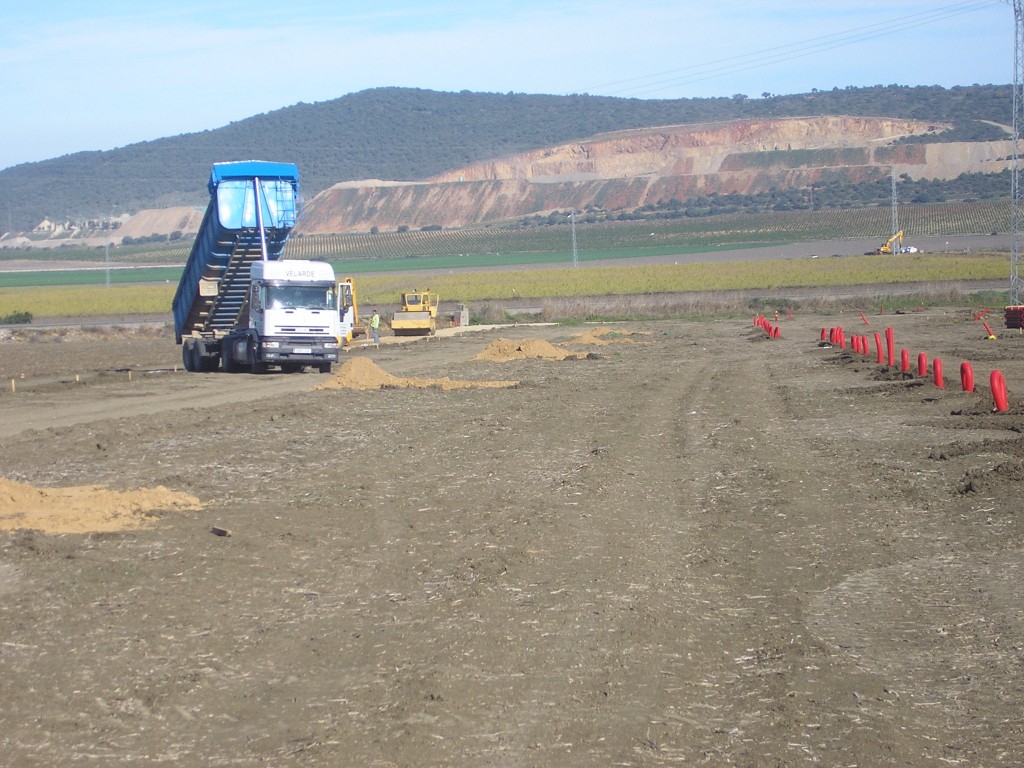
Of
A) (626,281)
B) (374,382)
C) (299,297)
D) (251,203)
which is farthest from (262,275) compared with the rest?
(626,281)

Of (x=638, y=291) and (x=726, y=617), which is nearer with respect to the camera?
(x=726, y=617)

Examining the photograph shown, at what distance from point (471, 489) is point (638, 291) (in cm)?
6189

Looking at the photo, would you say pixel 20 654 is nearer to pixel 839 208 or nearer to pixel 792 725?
pixel 792 725

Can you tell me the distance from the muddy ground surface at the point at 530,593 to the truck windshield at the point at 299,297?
415 inches

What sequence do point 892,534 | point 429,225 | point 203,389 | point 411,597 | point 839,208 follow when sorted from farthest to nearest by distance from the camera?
point 429,225 → point 839,208 → point 203,389 → point 892,534 → point 411,597

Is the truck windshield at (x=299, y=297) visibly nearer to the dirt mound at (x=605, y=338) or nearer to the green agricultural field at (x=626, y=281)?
the dirt mound at (x=605, y=338)

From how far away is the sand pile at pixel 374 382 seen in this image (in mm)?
25469

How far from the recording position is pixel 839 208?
162m

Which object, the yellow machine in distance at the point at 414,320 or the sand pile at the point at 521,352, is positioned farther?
the yellow machine in distance at the point at 414,320

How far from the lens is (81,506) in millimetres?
12148

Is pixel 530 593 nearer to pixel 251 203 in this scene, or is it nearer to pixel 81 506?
pixel 81 506

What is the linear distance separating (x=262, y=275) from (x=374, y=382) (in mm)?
5768

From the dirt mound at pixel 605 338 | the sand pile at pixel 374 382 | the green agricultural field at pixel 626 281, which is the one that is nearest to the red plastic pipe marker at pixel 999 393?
the sand pile at pixel 374 382

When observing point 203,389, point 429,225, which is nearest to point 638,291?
point 203,389
